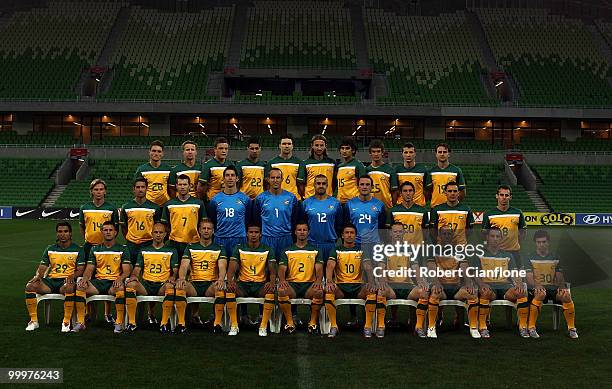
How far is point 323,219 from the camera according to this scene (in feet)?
28.3

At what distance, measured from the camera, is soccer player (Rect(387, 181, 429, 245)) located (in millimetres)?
8492

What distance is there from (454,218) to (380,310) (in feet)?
5.46

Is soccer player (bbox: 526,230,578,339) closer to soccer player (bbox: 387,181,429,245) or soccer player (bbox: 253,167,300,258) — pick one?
soccer player (bbox: 387,181,429,245)

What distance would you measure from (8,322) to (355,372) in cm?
522

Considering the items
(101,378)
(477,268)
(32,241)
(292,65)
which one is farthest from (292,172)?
(292,65)

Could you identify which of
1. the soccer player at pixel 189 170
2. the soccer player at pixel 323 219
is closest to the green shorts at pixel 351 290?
the soccer player at pixel 323 219

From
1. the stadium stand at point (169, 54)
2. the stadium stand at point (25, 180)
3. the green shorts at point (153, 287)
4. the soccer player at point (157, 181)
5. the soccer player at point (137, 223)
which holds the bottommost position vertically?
the green shorts at point (153, 287)

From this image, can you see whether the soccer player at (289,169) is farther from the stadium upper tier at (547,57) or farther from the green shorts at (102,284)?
the stadium upper tier at (547,57)

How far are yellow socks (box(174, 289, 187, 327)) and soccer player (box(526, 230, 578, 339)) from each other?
4.56 m

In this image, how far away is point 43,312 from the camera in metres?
9.29

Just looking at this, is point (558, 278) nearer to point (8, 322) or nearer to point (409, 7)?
point (8, 322)

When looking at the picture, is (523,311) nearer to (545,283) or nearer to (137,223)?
(545,283)

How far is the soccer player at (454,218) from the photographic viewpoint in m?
8.46

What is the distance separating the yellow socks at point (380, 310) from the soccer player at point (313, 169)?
74.3 inches
